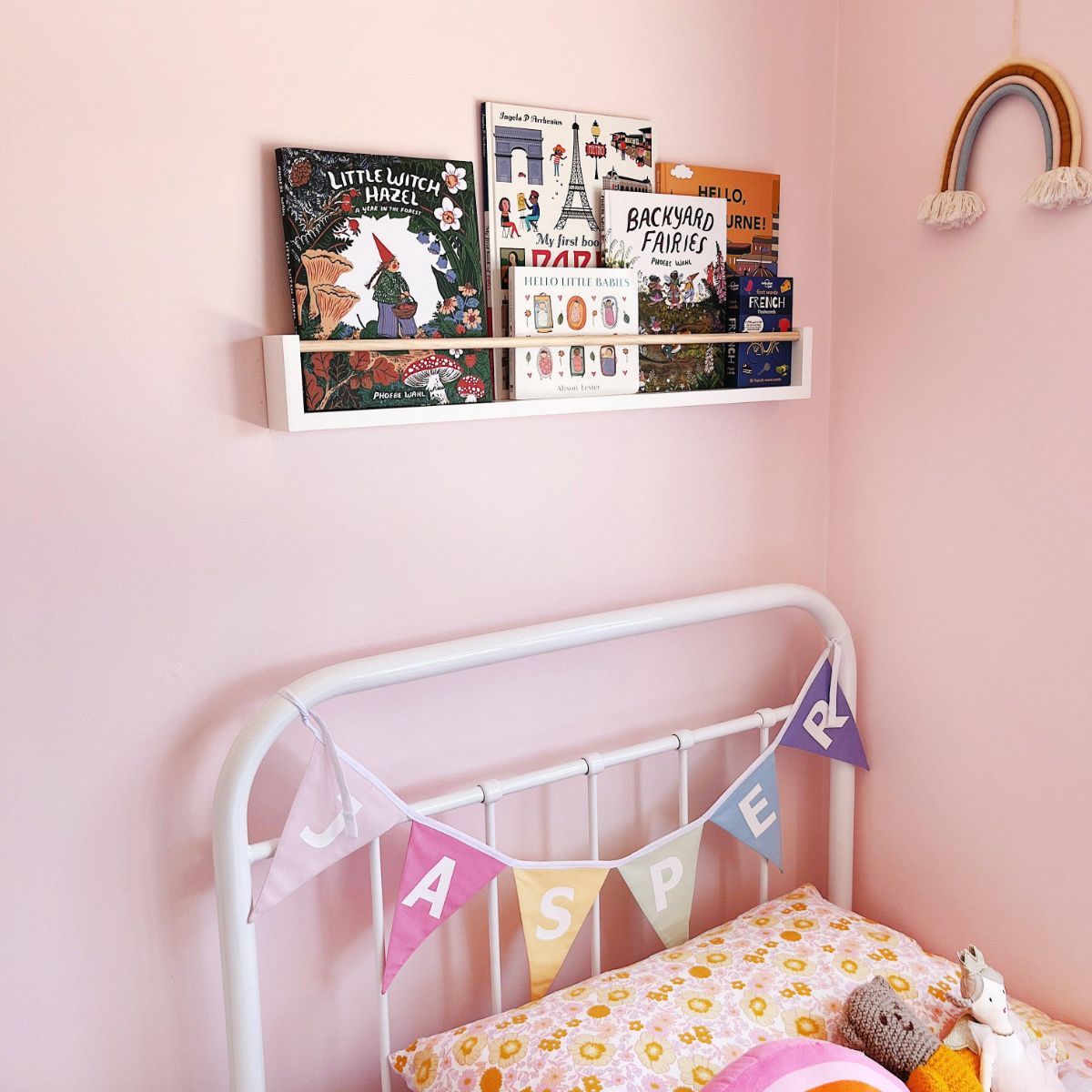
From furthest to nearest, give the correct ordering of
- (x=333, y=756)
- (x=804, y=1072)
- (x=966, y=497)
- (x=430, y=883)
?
(x=966, y=497) < (x=430, y=883) < (x=333, y=756) < (x=804, y=1072)

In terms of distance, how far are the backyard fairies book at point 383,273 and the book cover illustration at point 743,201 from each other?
361 millimetres

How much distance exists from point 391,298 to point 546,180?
1.00ft

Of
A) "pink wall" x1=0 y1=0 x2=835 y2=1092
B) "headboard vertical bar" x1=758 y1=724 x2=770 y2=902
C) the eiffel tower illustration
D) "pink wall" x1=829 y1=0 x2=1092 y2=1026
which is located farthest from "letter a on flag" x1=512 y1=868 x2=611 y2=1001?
the eiffel tower illustration

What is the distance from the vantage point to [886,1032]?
1.30m

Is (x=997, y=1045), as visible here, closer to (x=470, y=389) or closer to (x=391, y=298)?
(x=470, y=389)

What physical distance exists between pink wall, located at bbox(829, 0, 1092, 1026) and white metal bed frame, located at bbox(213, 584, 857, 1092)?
120 millimetres

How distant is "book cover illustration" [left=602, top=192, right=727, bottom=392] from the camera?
152 cm

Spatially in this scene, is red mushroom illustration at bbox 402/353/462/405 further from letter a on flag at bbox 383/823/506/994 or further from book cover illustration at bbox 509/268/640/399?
letter a on flag at bbox 383/823/506/994

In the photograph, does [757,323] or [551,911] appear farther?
[757,323]

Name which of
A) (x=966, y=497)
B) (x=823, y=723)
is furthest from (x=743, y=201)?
(x=823, y=723)

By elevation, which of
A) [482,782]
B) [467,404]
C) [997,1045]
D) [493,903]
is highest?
[467,404]

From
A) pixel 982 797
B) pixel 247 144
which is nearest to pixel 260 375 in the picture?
pixel 247 144

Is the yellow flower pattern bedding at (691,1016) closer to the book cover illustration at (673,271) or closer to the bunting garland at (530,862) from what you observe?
the bunting garland at (530,862)

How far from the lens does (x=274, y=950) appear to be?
1397 mm
